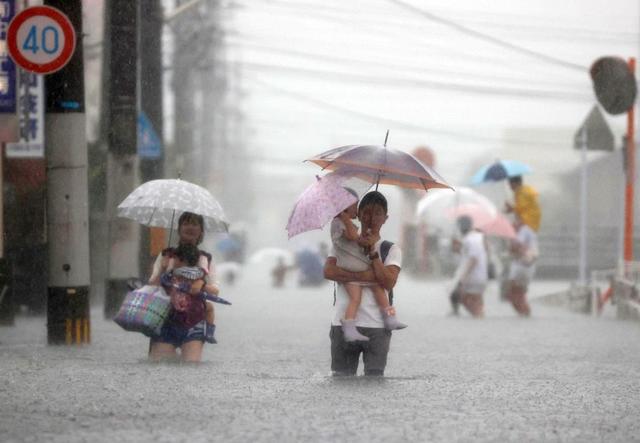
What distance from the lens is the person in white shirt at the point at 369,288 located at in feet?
30.7

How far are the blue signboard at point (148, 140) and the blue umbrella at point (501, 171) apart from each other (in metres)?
5.43

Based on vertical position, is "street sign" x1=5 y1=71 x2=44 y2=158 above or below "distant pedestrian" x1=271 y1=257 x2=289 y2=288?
above

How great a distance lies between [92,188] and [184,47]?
8.99 meters

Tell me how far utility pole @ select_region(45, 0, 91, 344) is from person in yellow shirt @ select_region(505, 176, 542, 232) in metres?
9.46

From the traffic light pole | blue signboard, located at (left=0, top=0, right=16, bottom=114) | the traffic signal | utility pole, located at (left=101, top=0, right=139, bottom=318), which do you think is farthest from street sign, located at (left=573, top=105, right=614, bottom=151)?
blue signboard, located at (left=0, top=0, right=16, bottom=114)

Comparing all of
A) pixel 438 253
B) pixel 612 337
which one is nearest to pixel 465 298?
pixel 612 337

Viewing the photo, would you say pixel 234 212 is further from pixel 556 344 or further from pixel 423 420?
pixel 423 420

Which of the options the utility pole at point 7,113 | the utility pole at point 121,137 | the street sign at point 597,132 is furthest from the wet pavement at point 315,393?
the street sign at point 597,132

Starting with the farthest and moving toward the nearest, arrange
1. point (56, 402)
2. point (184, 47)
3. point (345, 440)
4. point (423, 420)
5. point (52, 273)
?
point (184, 47) → point (52, 273) → point (56, 402) → point (423, 420) → point (345, 440)

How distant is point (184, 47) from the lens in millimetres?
36094

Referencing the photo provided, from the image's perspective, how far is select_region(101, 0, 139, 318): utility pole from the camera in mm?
16516

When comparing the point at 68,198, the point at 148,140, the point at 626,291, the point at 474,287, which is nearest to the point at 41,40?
the point at 68,198

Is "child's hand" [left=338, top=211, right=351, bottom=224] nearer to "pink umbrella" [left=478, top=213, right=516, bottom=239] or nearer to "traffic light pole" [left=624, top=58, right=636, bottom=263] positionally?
"pink umbrella" [left=478, top=213, right=516, bottom=239]

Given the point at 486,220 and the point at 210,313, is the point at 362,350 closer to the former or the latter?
the point at 210,313
